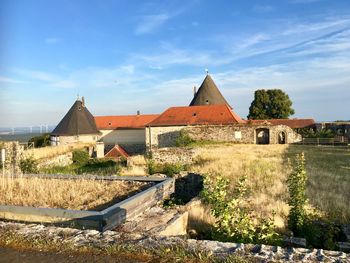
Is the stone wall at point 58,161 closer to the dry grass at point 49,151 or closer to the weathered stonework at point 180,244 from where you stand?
the dry grass at point 49,151

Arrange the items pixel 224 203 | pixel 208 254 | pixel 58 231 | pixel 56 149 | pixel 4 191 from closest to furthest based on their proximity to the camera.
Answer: pixel 208 254 → pixel 58 231 → pixel 224 203 → pixel 4 191 → pixel 56 149

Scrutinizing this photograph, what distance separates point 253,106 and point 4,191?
164ft

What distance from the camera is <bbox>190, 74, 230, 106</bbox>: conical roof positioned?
38844 millimetres

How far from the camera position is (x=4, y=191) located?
7.28 metres

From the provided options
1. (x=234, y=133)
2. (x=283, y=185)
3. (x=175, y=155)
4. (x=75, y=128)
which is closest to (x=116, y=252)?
(x=283, y=185)

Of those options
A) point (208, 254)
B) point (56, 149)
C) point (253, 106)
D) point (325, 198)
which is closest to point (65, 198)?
point (208, 254)

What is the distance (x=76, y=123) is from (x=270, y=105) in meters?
31.4

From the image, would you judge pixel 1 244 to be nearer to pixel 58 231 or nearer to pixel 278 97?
pixel 58 231

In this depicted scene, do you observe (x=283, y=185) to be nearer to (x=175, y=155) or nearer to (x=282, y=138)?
(x=175, y=155)

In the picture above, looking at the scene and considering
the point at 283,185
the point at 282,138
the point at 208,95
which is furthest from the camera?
the point at 208,95

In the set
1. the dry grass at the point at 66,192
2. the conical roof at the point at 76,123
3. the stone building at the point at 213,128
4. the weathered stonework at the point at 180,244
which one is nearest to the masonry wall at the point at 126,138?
the conical roof at the point at 76,123

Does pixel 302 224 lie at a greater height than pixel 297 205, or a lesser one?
lesser

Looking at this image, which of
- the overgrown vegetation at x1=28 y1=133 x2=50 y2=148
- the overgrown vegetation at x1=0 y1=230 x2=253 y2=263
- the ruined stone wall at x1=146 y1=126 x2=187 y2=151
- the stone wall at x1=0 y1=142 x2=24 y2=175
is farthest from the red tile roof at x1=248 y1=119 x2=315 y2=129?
the overgrown vegetation at x1=0 y1=230 x2=253 y2=263

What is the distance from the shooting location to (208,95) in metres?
39.1
